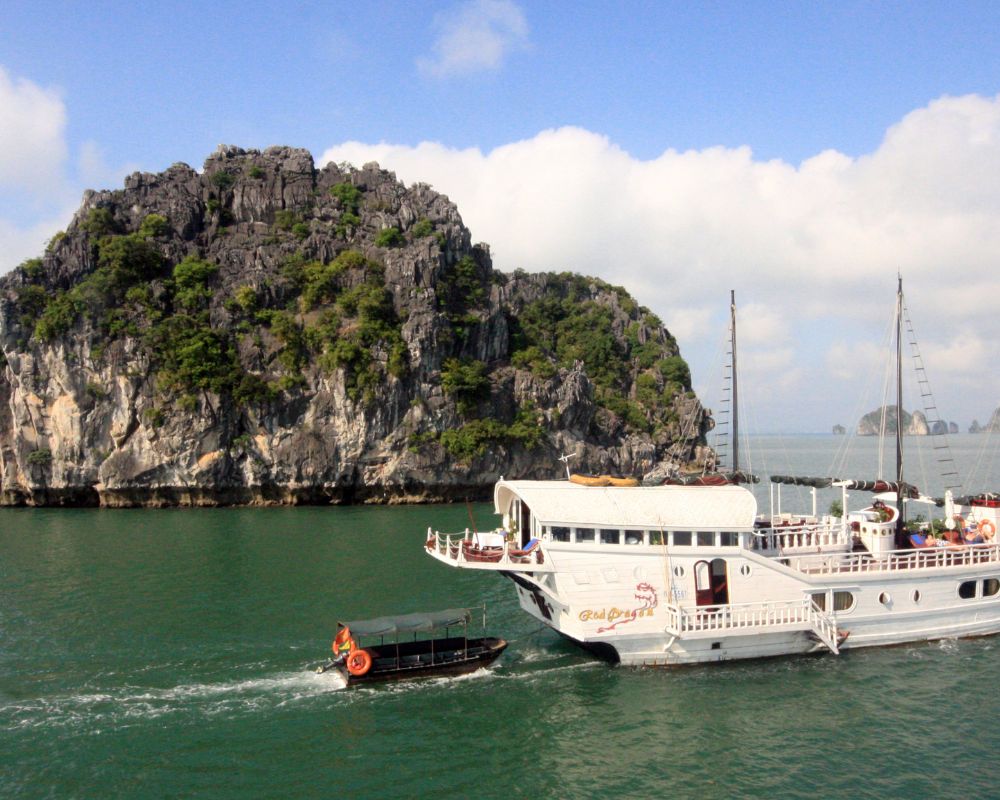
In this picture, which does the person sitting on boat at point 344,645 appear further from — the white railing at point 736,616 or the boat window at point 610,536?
the white railing at point 736,616

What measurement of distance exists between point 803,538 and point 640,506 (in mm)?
5911

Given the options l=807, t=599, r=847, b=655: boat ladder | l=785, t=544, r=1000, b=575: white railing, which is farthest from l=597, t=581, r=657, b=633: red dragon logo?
l=785, t=544, r=1000, b=575: white railing

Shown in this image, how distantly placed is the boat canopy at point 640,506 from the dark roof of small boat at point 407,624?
3607 mm

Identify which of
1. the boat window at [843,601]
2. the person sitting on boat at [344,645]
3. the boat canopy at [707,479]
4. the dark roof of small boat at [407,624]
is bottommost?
the person sitting on boat at [344,645]

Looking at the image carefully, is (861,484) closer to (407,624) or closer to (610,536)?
(610,536)

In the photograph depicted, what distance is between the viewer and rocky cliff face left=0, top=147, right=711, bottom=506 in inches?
2186

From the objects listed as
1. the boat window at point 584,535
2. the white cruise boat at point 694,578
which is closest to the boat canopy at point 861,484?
the white cruise boat at point 694,578

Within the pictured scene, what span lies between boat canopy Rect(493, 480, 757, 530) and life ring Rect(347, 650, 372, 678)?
18.7 feet

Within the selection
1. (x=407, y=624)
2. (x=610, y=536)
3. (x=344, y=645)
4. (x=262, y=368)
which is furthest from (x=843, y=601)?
(x=262, y=368)

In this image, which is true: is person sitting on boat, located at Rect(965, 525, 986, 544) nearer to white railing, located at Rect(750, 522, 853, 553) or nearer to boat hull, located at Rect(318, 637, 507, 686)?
white railing, located at Rect(750, 522, 853, 553)

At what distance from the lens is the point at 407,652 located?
20.8 metres

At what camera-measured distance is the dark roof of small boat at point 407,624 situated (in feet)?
63.9

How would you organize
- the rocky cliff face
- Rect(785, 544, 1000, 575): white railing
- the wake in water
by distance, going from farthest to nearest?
the rocky cliff face
Rect(785, 544, 1000, 575): white railing
the wake in water

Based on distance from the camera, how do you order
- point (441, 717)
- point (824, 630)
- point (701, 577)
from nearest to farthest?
point (441, 717)
point (701, 577)
point (824, 630)
